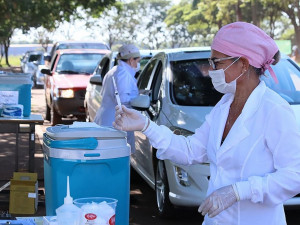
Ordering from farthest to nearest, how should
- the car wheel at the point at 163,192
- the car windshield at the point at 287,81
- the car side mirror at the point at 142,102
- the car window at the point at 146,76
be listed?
the car window at the point at 146,76, the car windshield at the point at 287,81, the car side mirror at the point at 142,102, the car wheel at the point at 163,192

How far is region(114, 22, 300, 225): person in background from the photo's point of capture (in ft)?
10.4

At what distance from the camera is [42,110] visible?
21.4 meters

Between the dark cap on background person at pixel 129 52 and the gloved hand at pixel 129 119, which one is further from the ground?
the gloved hand at pixel 129 119

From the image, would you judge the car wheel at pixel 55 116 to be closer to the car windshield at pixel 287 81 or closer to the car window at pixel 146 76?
the car window at pixel 146 76

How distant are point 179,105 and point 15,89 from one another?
73.5 inches

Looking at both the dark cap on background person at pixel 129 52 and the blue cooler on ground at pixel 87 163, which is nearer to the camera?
the blue cooler on ground at pixel 87 163

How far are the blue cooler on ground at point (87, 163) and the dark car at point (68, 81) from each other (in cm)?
1053

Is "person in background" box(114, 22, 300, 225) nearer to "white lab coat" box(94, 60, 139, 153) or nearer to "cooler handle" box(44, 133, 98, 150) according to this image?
"cooler handle" box(44, 133, 98, 150)

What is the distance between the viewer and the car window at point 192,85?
26.1 ft

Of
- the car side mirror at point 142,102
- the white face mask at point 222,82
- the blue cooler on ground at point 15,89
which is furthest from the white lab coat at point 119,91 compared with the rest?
the white face mask at point 222,82

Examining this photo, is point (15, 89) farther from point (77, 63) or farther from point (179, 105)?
point (77, 63)

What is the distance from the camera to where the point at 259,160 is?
128 inches

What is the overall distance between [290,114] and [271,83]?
489 centimetres

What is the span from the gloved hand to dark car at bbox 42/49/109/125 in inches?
461
